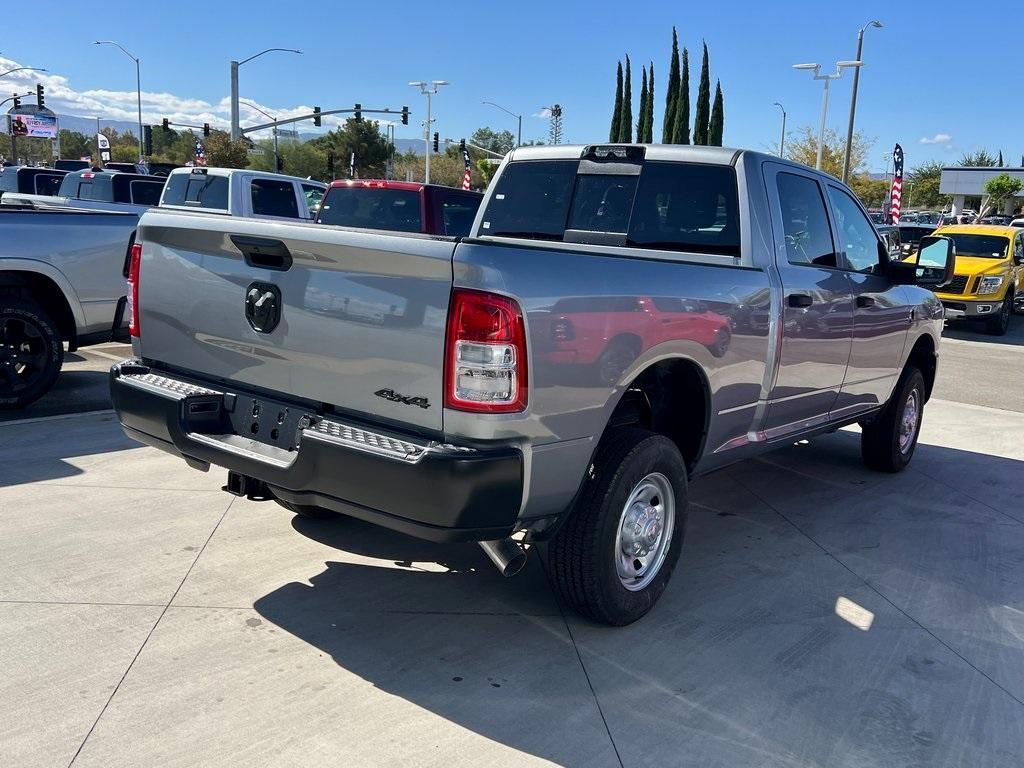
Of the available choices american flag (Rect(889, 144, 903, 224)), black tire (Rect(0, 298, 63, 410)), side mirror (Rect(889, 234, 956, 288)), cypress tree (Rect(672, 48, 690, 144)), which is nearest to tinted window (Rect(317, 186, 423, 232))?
black tire (Rect(0, 298, 63, 410))

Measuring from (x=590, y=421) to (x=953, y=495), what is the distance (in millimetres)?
3960

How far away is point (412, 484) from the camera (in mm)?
2973

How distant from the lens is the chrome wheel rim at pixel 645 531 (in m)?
3.75

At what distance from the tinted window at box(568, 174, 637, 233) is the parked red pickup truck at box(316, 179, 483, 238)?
577cm

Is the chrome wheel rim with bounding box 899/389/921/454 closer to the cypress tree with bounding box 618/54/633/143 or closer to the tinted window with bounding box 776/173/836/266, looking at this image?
the tinted window with bounding box 776/173/836/266

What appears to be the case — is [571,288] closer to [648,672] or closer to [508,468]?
[508,468]

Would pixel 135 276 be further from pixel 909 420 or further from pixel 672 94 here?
pixel 672 94

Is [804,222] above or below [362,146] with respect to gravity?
below

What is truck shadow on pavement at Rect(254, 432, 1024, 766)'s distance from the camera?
3100 millimetres

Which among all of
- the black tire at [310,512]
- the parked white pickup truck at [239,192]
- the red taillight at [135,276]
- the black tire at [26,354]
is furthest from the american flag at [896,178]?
the red taillight at [135,276]

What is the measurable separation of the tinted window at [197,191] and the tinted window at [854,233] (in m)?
9.01

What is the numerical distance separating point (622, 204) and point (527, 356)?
1993 mm

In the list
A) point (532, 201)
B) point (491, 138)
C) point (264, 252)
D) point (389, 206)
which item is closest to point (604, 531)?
point (264, 252)

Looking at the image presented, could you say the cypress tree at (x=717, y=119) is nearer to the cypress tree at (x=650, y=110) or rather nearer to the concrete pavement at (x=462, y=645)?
the cypress tree at (x=650, y=110)
